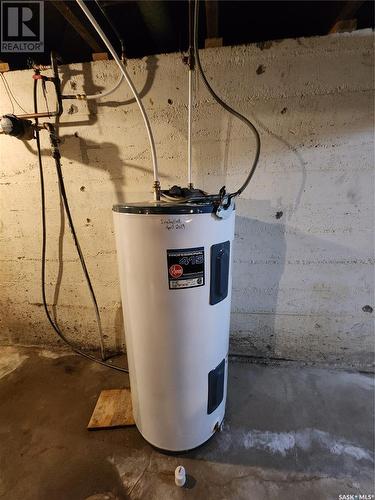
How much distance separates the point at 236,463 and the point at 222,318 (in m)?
0.73

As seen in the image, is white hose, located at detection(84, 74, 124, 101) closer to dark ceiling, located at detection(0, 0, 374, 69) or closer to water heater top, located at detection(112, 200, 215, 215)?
dark ceiling, located at detection(0, 0, 374, 69)

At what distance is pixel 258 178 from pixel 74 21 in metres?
1.23

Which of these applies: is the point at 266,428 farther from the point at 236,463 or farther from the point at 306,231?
the point at 306,231

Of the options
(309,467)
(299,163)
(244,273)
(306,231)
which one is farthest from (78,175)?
(309,467)

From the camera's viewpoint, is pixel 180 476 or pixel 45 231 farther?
pixel 45 231

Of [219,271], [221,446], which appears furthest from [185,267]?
[221,446]

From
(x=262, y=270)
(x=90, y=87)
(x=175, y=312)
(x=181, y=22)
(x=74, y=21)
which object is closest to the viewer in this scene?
(x=175, y=312)

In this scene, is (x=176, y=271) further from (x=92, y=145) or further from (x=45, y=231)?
(x=45, y=231)

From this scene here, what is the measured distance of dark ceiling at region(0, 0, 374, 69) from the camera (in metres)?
1.22

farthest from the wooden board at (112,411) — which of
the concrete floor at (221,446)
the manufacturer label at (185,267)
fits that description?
the manufacturer label at (185,267)

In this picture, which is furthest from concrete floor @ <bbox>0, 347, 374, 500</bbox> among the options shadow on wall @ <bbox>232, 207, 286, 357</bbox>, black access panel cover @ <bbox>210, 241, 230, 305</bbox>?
black access panel cover @ <bbox>210, 241, 230, 305</bbox>

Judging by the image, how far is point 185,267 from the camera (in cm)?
90

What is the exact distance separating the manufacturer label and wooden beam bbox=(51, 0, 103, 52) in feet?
4.07

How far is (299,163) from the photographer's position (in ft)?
4.68
